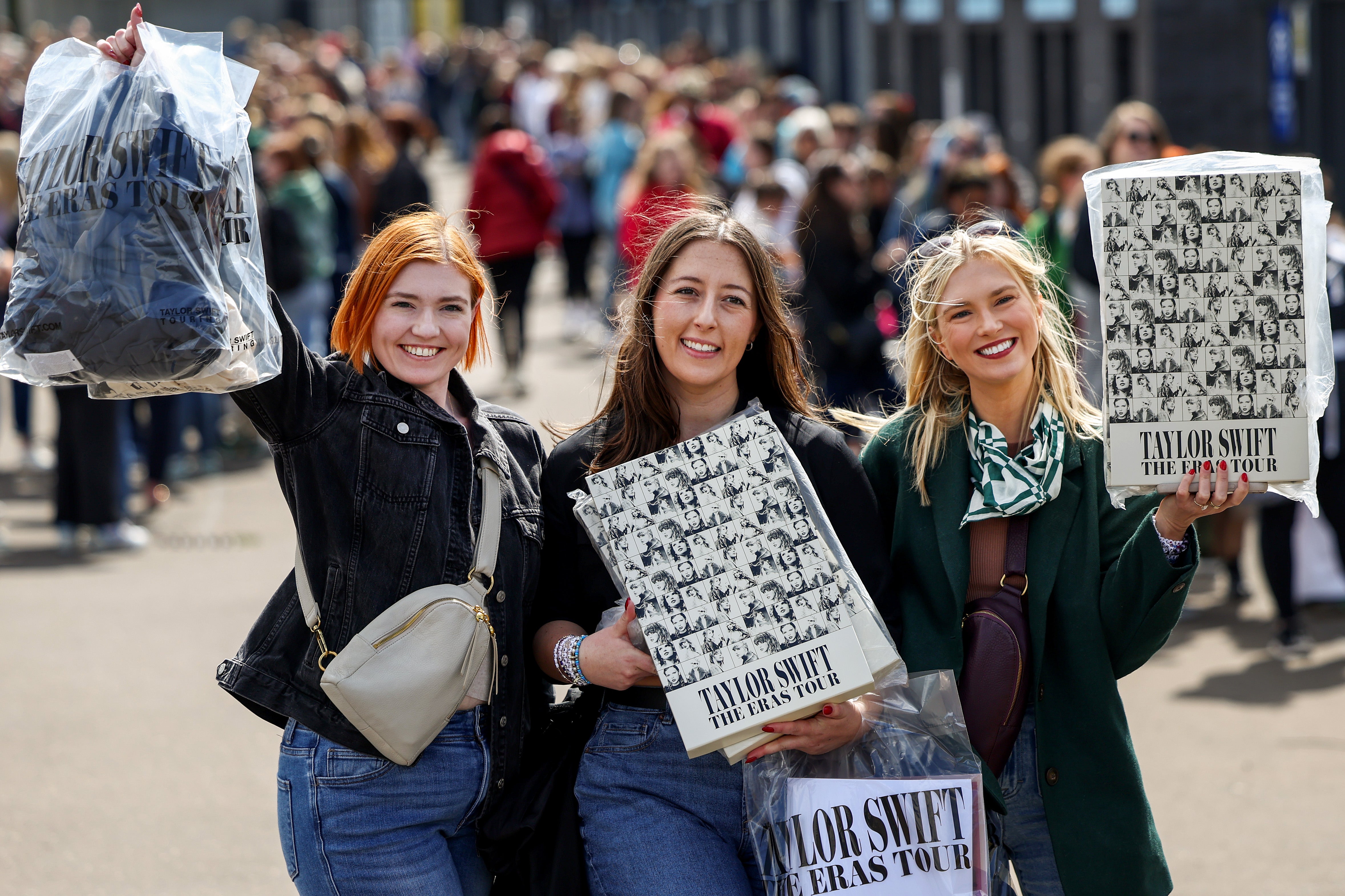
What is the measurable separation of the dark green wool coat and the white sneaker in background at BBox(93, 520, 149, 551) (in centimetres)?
668

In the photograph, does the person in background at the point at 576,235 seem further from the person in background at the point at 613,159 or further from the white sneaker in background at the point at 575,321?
the person in background at the point at 613,159

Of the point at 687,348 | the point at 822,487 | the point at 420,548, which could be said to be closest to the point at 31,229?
the point at 420,548

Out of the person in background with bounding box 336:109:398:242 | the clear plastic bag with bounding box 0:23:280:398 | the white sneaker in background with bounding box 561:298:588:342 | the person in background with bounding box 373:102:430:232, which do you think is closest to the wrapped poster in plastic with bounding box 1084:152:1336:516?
the clear plastic bag with bounding box 0:23:280:398

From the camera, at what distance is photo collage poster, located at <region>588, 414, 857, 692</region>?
2.52m

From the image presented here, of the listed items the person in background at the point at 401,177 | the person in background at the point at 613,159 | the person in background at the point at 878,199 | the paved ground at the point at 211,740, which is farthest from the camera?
the person in background at the point at 613,159

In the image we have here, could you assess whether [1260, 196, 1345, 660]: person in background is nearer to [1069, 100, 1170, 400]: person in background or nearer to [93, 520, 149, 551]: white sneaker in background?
[1069, 100, 1170, 400]: person in background

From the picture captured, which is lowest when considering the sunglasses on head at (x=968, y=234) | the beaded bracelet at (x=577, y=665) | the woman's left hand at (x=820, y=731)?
the woman's left hand at (x=820, y=731)

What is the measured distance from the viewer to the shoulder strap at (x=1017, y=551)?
2801 millimetres

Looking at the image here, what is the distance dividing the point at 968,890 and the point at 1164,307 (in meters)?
1.09

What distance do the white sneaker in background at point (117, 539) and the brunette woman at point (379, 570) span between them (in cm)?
616

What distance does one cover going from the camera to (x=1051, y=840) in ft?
9.12

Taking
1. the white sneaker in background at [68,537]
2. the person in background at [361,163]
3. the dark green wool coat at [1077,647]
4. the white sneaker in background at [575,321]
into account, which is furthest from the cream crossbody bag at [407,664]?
the white sneaker in background at [575,321]

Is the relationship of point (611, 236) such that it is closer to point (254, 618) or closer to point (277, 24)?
point (254, 618)

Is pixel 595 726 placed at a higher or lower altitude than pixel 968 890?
higher
